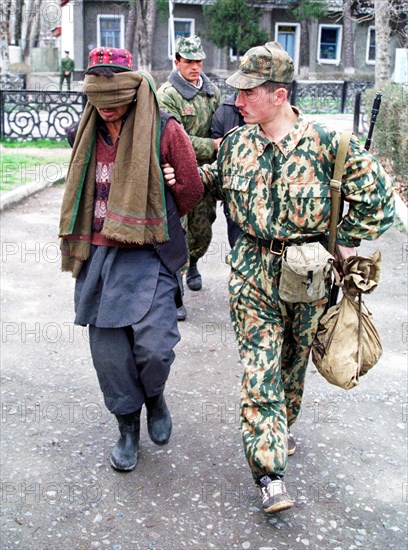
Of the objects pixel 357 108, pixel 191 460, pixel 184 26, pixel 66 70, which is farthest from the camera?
pixel 184 26

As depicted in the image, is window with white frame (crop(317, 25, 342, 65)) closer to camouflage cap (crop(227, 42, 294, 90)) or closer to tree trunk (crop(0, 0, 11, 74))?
tree trunk (crop(0, 0, 11, 74))

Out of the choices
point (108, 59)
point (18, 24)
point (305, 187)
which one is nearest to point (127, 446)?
point (305, 187)

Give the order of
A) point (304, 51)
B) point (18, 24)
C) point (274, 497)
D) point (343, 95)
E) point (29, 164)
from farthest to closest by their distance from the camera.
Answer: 1. point (18, 24)
2. point (304, 51)
3. point (343, 95)
4. point (29, 164)
5. point (274, 497)

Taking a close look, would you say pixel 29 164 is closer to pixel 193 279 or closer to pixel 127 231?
pixel 193 279

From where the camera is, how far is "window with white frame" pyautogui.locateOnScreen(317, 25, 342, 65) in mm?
42000

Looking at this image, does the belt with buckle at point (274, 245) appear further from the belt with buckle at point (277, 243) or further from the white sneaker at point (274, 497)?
the white sneaker at point (274, 497)

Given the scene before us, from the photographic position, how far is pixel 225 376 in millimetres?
5199

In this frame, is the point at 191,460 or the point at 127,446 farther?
the point at 191,460

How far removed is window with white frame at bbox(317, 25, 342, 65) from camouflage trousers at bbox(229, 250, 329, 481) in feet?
133

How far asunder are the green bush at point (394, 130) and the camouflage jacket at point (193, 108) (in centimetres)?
519

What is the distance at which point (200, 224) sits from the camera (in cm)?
632

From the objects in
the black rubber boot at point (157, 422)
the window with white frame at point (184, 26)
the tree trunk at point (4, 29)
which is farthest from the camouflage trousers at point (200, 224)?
the window with white frame at point (184, 26)

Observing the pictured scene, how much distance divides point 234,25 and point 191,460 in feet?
113

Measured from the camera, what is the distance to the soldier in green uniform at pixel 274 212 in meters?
3.39
